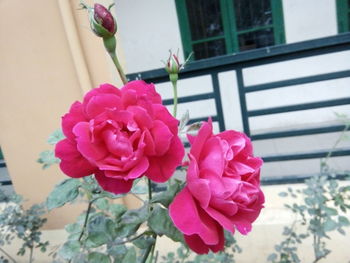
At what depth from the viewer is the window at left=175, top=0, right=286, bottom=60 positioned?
3582mm

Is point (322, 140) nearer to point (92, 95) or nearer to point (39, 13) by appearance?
point (39, 13)

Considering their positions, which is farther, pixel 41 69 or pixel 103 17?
pixel 41 69

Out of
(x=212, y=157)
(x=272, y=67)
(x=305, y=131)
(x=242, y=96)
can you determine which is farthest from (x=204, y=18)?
(x=212, y=157)

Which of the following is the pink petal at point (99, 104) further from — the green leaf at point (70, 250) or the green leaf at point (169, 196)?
the green leaf at point (70, 250)

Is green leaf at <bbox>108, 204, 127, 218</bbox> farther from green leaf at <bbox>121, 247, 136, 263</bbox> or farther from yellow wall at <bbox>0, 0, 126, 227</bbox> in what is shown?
yellow wall at <bbox>0, 0, 126, 227</bbox>

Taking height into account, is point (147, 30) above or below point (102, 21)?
above

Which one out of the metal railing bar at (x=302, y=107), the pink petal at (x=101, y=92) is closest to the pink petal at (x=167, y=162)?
the pink petal at (x=101, y=92)

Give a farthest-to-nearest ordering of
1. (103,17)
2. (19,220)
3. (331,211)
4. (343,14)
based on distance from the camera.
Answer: (343,14)
(19,220)
(331,211)
(103,17)

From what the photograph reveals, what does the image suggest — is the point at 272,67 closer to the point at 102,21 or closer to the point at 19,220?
the point at 19,220

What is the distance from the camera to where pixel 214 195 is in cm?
43

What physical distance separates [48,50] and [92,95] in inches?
48.8

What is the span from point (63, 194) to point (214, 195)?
352 millimetres

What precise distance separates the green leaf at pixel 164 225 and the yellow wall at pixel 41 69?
111cm

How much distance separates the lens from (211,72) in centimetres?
177
